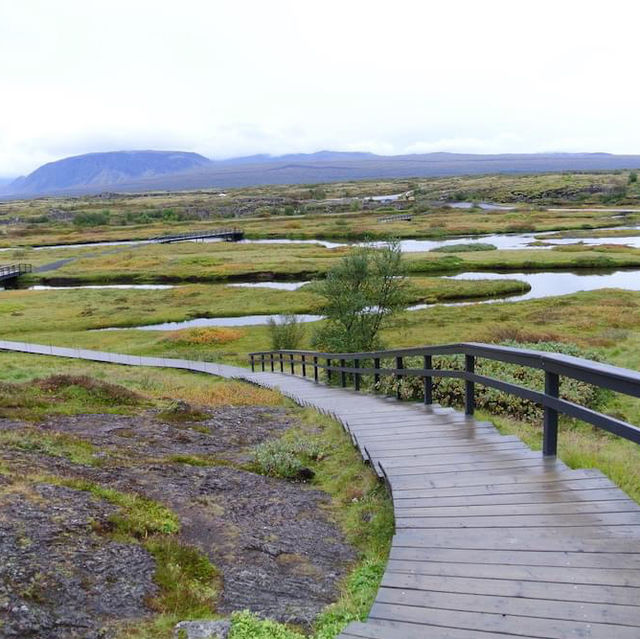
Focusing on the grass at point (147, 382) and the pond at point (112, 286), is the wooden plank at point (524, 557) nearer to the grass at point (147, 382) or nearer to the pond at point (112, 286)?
the grass at point (147, 382)

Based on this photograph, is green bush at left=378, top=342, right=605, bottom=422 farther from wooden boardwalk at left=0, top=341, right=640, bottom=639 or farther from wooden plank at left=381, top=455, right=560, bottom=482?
wooden boardwalk at left=0, top=341, right=640, bottom=639

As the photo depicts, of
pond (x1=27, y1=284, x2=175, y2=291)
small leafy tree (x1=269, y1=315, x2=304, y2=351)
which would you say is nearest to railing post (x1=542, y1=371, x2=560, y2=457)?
small leafy tree (x1=269, y1=315, x2=304, y2=351)

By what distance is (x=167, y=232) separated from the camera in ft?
405

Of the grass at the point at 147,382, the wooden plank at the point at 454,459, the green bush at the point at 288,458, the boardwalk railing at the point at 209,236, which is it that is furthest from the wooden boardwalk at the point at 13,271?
the wooden plank at the point at 454,459

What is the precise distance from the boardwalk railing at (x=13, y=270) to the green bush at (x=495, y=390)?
229ft

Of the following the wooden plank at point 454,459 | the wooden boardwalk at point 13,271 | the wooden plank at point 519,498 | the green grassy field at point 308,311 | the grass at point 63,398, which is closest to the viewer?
the wooden plank at point 519,498

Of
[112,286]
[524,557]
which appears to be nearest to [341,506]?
[524,557]

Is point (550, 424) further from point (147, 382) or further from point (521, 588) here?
point (147, 382)

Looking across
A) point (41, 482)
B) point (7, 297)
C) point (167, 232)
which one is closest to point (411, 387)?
point (41, 482)

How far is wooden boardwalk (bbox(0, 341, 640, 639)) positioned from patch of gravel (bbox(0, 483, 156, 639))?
221 centimetres

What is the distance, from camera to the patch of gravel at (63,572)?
4727 millimetres

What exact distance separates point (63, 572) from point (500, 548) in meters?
3.81

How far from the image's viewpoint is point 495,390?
14633mm

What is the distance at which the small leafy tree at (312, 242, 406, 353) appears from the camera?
30875 mm
